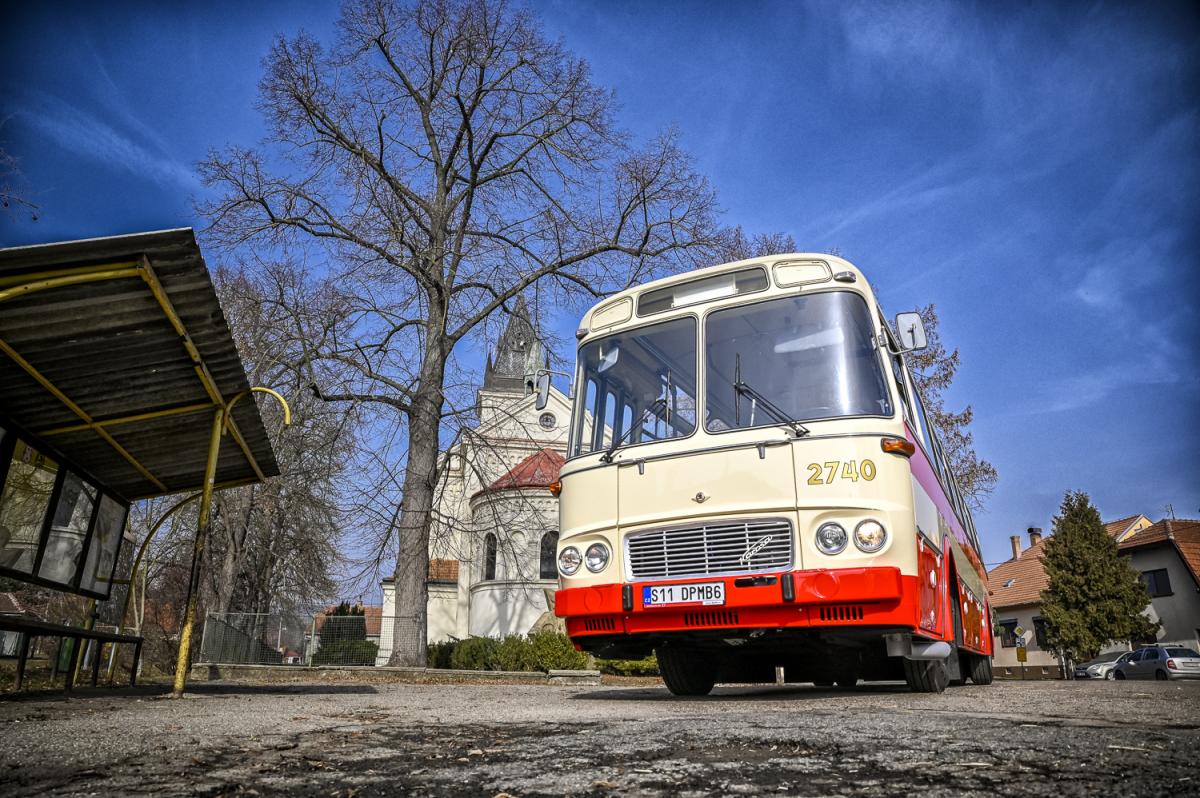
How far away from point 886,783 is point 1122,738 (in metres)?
1.54

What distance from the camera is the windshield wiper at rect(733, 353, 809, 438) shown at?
22.1 ft

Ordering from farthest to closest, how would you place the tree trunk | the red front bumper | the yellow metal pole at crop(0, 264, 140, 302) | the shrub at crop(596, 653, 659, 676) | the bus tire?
the shrub at crop(596, 653, 659, 676) → the tree trunk → the bus tire → the red front bumper → the yellow metal pole at crop(0, 264, 140, 302)

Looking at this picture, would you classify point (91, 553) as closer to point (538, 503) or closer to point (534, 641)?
point (534, 641)

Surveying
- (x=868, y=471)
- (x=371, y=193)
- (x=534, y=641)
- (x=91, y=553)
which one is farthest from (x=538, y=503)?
(x=868, y=471)

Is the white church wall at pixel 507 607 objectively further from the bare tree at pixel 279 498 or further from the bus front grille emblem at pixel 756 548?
the bus front grille emblem at pixel 756 548

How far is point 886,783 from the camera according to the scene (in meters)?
2.56

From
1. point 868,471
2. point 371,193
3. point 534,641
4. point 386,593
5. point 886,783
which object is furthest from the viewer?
point 386,593

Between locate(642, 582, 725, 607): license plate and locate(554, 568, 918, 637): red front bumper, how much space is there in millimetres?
35

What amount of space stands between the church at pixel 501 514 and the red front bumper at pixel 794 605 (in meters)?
2.32

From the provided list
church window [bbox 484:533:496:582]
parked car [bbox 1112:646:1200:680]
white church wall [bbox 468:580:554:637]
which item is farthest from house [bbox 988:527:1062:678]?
church window [bbox 484:533:496:582]

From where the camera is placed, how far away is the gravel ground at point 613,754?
257cm

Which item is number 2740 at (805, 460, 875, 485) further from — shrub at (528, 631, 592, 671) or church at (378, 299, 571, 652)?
shrub at (528, 631, 592, 671)

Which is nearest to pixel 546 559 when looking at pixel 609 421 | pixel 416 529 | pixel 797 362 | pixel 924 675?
pixel 416 529

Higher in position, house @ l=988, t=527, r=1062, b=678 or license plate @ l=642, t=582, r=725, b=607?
house @ l=988, t=527, r=1062, b=678
